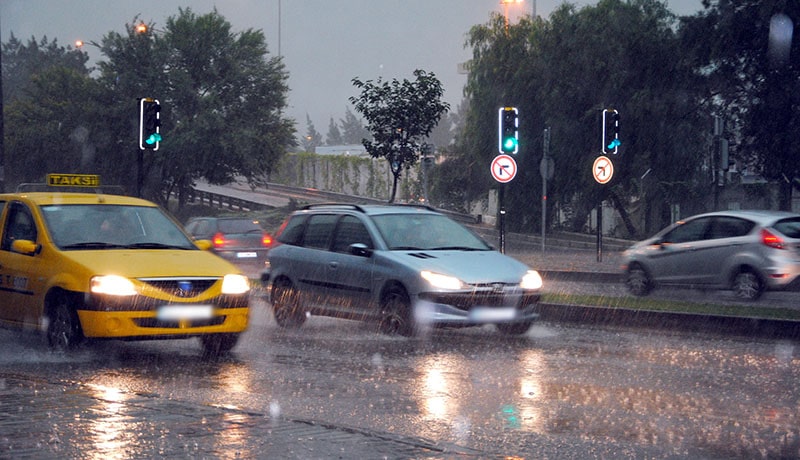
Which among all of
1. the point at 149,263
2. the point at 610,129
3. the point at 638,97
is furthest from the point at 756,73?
the point at 149,263

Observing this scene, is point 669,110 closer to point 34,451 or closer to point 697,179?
point 697,179

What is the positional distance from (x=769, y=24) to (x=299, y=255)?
24.5 meters

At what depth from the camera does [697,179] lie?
4206cm

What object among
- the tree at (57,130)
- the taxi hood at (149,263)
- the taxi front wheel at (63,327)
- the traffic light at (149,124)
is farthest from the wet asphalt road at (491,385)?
the tree at (57,130)

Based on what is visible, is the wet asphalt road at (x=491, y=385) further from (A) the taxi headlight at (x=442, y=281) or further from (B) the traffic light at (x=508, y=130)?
(B) the traffic light at (x=508, y=130)

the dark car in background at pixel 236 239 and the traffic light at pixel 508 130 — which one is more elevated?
the traffic light at pixel 508 130

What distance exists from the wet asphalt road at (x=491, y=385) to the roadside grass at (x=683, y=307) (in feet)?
3.61

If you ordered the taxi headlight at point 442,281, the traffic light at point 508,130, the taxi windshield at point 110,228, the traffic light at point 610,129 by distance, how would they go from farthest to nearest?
the traffic light at point 610,129 < the traffic light at point 508,130 < the taxi headlight at point 442,281 < the taxi windshield at point 110,228

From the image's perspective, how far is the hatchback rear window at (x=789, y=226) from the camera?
1719 centimetres

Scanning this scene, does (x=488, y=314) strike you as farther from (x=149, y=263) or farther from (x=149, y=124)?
(x=149, y=124)

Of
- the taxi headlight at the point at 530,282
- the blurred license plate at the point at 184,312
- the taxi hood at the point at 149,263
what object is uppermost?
the taxi hood at the point at 149,263

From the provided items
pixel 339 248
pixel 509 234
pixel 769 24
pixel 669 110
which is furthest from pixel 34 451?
pixel 509 234

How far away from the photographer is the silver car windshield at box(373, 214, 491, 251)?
44.7 feet

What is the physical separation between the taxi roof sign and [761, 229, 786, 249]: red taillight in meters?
15.0
